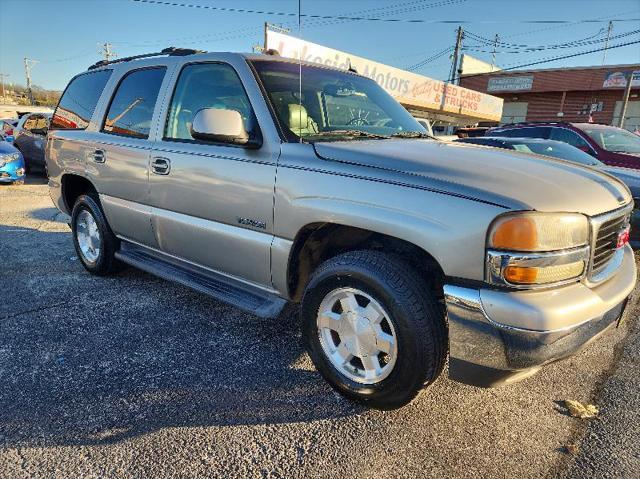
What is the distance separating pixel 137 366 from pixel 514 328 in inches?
85.9

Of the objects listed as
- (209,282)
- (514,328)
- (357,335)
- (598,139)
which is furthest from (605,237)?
(598,139)

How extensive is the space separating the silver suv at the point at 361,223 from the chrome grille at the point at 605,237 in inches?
0.5

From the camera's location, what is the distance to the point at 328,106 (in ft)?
10.1

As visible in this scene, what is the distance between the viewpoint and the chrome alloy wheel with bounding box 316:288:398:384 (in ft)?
7.63

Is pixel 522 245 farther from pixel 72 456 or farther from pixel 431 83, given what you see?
pixel 431 83

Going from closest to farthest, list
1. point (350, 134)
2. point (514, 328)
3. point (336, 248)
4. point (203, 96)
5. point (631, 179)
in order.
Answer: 1. point (514, 328)
2. point (336, 248)
3. point (350, 134)
4. point (203, 96)
5. point (631, 179)

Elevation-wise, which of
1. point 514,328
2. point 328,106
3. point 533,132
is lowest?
point 514,328

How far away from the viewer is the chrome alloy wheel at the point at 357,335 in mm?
2324

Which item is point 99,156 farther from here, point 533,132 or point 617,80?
point 617,80

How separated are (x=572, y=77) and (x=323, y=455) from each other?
38.2 meters

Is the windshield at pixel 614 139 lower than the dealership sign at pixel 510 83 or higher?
lower

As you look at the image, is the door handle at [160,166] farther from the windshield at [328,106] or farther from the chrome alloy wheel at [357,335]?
the chrome alloy wheel at [357,335]

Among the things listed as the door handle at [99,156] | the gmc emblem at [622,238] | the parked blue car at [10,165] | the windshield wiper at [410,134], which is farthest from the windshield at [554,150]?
the parked blue car at [10,165]

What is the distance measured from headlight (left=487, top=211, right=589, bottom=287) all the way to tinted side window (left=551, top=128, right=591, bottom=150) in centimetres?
723
